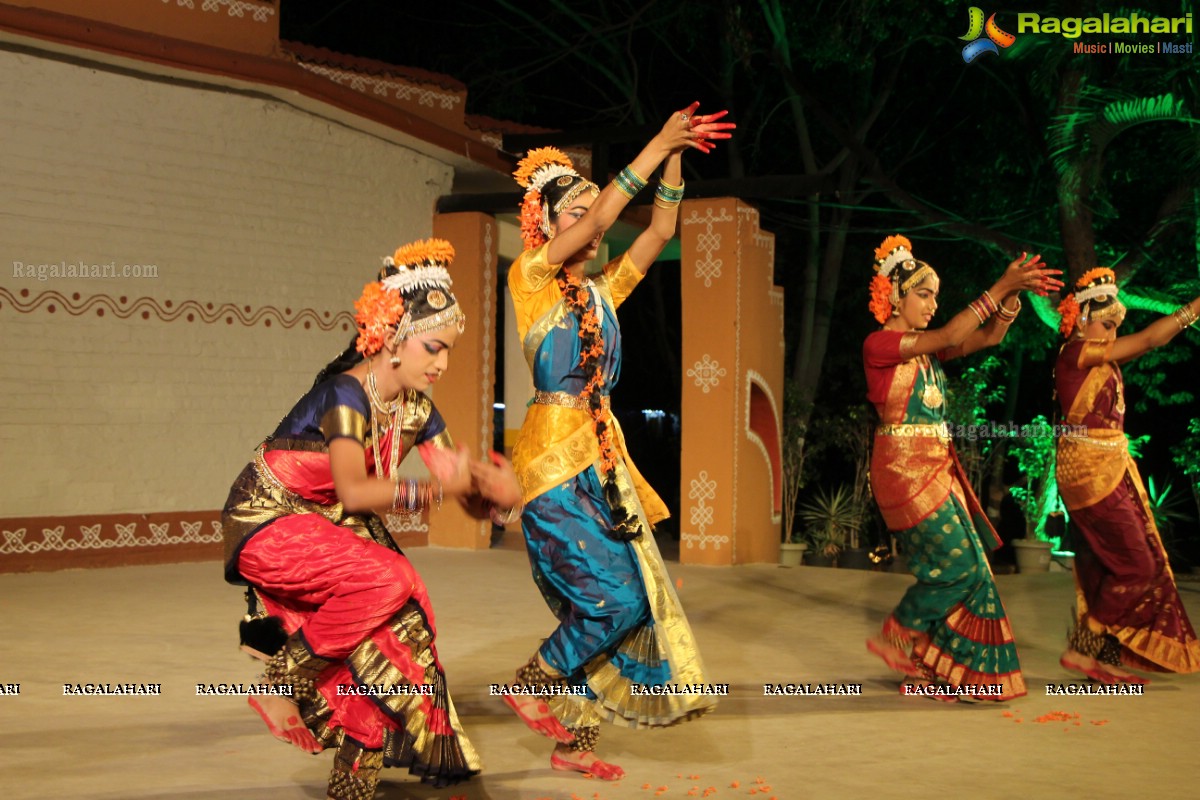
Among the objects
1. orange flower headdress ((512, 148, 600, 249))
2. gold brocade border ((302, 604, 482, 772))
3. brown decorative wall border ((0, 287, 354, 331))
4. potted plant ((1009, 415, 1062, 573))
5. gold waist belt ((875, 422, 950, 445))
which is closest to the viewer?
gold brocade border ((302, 604, 482, 772))

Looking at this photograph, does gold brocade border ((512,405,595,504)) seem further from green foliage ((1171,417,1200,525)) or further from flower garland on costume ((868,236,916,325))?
green foliage ((1171,417,1200,525))

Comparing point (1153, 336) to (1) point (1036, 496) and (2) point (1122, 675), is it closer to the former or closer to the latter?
(2) point (1122, 675)

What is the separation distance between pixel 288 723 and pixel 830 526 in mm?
8640

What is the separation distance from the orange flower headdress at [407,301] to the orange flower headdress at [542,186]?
27.8 inches

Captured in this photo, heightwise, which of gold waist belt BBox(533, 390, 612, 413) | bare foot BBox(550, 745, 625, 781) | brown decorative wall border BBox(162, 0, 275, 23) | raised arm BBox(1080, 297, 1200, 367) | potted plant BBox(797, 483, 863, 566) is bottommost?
potted plant BBox(797, 483, 863, 566)

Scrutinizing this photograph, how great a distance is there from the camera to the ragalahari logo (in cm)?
1093

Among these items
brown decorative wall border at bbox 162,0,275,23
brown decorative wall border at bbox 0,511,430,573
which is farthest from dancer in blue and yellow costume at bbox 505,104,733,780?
brown decorative wall border at bbox 162,0,275,23

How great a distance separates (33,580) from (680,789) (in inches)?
245

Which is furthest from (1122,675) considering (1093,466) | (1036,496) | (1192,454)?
(1192,454)

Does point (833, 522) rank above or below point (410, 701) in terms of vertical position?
below

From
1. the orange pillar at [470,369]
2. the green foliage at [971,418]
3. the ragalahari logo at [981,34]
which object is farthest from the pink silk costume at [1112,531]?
the orange pillar at [470,369]

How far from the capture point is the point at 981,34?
444 inches

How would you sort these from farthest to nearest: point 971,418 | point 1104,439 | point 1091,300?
point 971,418 < point 1091,300 < point 1104,439

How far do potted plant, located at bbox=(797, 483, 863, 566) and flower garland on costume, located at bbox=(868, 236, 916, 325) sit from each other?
19.2ft
